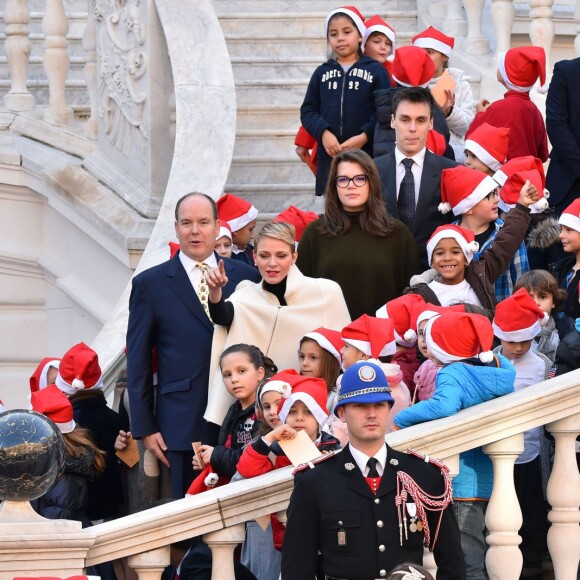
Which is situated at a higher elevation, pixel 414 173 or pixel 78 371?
pixel 414 173

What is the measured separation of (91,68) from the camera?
1136cm

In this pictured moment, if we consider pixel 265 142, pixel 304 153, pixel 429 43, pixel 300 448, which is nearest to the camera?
Result: pixel 300 448

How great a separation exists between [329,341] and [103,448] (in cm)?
151

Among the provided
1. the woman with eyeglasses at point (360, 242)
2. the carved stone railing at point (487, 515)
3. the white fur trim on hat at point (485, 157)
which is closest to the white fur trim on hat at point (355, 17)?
the white fur trim on hat at point (485, 157)

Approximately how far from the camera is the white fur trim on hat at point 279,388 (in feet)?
22.3

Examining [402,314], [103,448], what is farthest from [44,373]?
[402,314]

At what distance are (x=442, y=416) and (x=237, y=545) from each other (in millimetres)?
872

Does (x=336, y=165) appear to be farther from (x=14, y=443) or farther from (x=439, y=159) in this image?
(x=14, y=443)

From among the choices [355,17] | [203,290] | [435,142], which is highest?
[355,17]

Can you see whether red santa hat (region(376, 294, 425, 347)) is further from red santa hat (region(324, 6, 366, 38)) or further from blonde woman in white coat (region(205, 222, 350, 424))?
red santa hat (region(324, 6, 366, 38))

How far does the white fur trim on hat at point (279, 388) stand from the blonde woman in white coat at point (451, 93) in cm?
319

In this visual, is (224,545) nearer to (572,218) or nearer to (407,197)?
(572,218)

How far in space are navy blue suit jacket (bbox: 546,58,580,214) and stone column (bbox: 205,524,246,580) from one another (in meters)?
3.52

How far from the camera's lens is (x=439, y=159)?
8.46 meters
